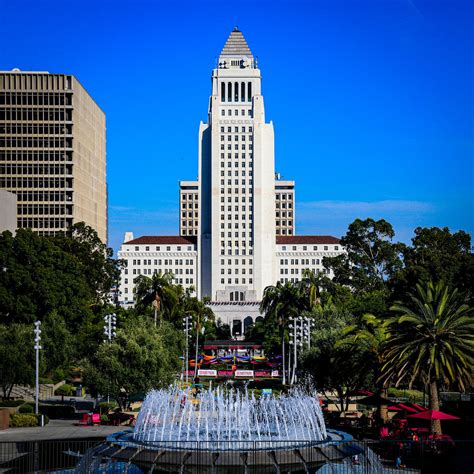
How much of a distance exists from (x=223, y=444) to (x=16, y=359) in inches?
1323

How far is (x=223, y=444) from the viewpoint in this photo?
107ft

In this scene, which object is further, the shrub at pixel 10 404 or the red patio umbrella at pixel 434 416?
the shrub at pixel 10 404

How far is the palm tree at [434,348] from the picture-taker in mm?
42812

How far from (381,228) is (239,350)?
92.5 ft

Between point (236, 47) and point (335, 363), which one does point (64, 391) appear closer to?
point (335, 363)

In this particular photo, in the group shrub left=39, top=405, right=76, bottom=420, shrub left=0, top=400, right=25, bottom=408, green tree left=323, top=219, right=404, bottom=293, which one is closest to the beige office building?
green tree left=323, top=219, right=404, bottom=293

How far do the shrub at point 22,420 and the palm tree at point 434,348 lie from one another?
66.1 feet

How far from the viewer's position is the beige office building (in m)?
140

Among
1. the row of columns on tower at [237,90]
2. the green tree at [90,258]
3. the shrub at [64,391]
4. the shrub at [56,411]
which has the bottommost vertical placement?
the shrub at [64,391]

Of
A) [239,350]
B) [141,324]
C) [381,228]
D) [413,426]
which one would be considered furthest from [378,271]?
[413,426]

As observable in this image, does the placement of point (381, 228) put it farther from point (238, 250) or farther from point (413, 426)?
point (413, 426)

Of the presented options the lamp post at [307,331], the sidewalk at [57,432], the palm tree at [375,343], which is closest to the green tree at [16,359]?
the sidewalk at [57,432]

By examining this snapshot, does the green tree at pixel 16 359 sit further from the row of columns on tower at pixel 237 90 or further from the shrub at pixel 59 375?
the row of columns on tower at pixel 237 90

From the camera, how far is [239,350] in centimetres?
14162
